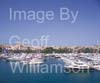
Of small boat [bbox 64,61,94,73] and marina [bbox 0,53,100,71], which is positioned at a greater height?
marina [bbox 0,53,100,71]

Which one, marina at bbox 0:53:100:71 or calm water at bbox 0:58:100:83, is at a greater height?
marina at bbox 0:53:100:71

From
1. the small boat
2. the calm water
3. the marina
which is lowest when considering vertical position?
the calm water

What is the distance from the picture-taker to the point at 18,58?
11.5ft

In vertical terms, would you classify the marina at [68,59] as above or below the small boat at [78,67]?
above

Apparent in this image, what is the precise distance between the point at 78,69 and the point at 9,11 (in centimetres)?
86

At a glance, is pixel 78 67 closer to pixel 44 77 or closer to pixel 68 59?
pixel 68 59

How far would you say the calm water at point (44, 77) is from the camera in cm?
344

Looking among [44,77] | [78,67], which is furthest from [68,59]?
[44,77]

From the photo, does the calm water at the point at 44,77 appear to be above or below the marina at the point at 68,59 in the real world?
below

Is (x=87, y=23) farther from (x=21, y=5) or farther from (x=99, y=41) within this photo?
(x=21, y=5)

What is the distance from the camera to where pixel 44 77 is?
11.4ft

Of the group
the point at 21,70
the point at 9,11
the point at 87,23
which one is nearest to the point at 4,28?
the point at 9,11

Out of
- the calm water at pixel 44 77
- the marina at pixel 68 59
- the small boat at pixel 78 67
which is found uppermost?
the marina at pixel 68 59

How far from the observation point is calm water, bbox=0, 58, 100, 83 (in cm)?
344
